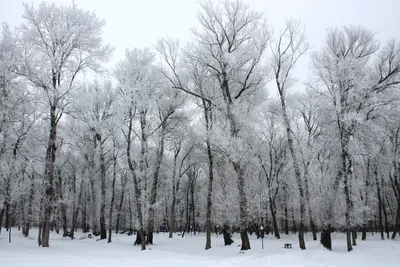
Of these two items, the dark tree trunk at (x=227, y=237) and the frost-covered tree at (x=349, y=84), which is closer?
the frost-covered tree at (x=349, y=84)

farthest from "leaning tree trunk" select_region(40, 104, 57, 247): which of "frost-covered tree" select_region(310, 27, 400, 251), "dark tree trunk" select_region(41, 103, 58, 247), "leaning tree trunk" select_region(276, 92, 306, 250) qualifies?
"frost-covered tree" select_region(310, 27, 400, 251)

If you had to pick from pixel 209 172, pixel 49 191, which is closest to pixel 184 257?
pixel 209 172

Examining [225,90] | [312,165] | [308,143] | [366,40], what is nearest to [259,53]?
[225,90]

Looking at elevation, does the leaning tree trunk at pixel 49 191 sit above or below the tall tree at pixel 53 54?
below

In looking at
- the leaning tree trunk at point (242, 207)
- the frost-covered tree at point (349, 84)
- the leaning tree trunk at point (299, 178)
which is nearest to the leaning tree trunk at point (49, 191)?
the leaning tree trunk at point (242, 207)

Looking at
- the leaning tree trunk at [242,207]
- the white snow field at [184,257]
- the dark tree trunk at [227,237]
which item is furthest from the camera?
the dark tree trunk at [227,237]

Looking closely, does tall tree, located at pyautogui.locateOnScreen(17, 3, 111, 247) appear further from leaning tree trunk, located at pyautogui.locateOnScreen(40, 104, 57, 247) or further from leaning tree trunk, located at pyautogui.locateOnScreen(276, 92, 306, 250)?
leaning tree trunk, located at pyautogui.locateOnScreen(276, 92, 306, 250)

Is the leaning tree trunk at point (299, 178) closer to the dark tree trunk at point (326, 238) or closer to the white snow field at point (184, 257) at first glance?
the white snow field at point (184, 257)

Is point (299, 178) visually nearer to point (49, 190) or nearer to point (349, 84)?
point (349, 84)

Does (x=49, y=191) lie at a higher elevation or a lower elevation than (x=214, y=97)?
lower

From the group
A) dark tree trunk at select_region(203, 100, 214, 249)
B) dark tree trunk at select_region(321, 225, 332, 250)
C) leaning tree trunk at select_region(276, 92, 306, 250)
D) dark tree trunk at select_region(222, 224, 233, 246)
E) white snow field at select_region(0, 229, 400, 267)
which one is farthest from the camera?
dark tree trunk at select_region(222, 224, 233, 246)

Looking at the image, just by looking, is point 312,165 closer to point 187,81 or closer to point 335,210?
point 335,210

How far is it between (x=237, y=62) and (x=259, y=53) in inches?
62.8

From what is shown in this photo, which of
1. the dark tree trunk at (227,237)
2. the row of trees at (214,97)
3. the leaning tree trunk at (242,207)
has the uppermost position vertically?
the row of trees at (214,97)
